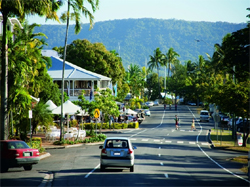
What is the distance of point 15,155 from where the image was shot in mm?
18078

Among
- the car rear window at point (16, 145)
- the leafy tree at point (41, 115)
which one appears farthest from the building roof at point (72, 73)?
the car rear window at point (16, 145)

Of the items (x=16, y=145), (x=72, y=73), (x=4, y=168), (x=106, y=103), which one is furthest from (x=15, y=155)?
(x=72, y=73)

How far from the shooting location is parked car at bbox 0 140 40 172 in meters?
18.0

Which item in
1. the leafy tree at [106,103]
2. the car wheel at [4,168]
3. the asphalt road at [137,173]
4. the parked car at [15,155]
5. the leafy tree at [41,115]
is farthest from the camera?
the leafy tree at [106,103]

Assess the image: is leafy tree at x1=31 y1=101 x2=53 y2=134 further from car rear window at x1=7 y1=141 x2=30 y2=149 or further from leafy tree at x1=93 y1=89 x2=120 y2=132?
leafy tree at x1=93 y1=89 x2=120 y2=132

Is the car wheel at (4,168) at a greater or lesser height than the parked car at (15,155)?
lesser

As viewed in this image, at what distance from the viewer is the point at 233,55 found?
2653cm

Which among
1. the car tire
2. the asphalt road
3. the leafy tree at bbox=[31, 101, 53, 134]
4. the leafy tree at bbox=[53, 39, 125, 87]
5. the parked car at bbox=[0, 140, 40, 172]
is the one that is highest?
the leafy tree at bbox=[53, 39, 125, 87]

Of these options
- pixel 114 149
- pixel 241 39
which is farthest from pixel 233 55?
pixel 114 149

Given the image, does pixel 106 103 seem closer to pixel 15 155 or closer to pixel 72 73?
pixel 72 73

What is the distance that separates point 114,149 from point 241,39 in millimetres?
12347

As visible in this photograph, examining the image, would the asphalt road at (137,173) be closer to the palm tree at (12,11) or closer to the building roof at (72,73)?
the palm tree at (12,11)

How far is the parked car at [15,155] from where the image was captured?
18.0m

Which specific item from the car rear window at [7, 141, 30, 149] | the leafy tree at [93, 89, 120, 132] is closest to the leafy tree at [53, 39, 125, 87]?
the leafy tree at [93, 89, 120, 132]
